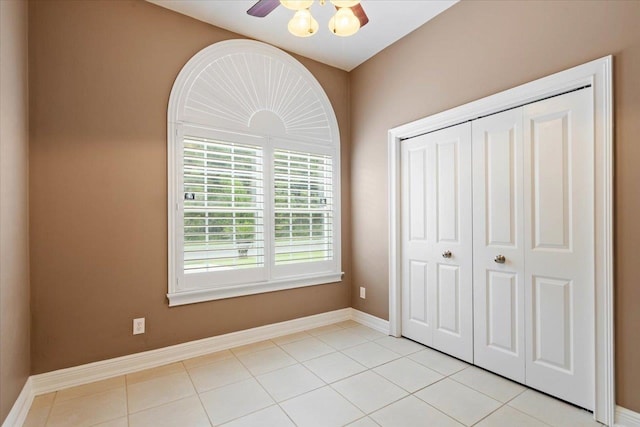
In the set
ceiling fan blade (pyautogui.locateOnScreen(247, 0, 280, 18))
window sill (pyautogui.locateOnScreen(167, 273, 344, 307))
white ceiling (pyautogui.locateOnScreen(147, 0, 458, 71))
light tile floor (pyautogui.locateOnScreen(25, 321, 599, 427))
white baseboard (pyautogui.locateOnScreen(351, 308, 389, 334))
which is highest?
white ceiling (pyautogui.locateOnScreen(147, 0, 458, 71))

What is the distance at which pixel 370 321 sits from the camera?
3629mm

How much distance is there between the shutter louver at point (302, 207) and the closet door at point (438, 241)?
0.92m

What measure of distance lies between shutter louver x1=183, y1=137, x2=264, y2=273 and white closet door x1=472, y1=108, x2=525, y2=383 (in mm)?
2039

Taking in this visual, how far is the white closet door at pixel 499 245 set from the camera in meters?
2.35

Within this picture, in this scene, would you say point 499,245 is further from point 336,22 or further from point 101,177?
point 101,177

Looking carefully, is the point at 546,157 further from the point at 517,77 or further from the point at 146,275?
the point at 146,275

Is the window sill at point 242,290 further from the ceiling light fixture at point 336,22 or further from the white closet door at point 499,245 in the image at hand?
the ceiling light fixture at point 336,22

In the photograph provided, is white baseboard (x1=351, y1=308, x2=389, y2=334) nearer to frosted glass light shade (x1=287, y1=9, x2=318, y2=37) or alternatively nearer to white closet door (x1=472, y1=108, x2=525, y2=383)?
white closet door (x1=472, y1=108, x2=525, y2=383)

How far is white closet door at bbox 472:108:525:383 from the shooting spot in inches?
92.5

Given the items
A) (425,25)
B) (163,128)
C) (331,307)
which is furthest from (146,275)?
(425,25)

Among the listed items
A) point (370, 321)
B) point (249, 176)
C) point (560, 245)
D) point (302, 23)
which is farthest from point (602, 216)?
point (249, 176)

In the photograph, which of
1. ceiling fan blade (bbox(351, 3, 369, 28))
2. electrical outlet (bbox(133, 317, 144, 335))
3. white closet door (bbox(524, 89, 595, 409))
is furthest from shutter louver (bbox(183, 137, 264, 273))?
white closet door (bbox(524, 89, 595, 409))
